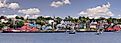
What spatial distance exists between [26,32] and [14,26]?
419 inches

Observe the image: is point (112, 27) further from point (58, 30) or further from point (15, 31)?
point (15, 31)

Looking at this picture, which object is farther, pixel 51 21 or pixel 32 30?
pixel 51 21

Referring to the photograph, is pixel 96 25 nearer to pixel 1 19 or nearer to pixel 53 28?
pixel 53 28

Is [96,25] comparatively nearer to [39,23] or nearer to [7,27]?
[39,23]

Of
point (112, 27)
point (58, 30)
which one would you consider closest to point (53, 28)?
point (58, 30)

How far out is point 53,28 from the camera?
15262 centimetres

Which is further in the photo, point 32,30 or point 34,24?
point 34,24

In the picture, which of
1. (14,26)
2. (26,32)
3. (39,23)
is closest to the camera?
(26,32)

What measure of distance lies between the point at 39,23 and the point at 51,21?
4263 mm

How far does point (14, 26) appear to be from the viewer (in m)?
157

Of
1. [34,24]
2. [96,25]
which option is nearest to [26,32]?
[34,24]

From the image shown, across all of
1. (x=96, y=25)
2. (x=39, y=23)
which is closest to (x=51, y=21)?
(x=39, y=23)

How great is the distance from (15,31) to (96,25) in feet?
102

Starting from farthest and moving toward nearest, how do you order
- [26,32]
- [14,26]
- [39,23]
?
[39,23] → [14,26] → [26,32]
